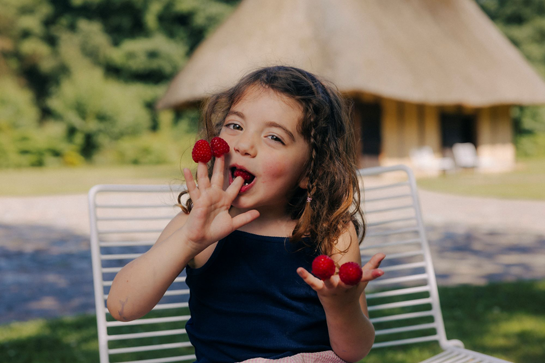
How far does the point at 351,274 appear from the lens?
1.10 meters

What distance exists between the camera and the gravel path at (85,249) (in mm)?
4047

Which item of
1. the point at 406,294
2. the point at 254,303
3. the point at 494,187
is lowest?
the point at 494,187

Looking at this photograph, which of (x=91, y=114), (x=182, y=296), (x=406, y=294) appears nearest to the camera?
(x=406, y=294)

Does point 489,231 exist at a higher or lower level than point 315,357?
lower

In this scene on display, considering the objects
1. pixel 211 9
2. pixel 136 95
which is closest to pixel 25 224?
pixel 136 95

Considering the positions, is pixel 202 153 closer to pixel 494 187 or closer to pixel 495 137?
pixel 494 187

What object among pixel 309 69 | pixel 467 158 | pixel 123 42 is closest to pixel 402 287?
pixel 309 69

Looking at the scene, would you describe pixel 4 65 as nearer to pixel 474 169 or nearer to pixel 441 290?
pixel 474 169

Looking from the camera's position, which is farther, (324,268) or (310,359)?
(310,359)

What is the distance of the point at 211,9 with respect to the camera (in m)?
28.6

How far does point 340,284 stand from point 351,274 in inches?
2.1

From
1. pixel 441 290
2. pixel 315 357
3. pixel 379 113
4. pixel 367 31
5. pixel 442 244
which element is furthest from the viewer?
pixel 379 113

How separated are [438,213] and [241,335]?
6994 mm

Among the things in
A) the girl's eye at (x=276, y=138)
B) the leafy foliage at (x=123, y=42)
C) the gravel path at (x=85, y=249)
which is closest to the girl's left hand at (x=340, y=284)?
the girl's eye at (x=276, y=138)
